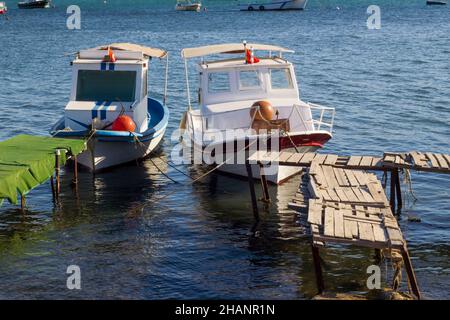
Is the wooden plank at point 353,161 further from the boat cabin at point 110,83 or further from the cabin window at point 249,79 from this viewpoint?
the boat cabin at point 110,83

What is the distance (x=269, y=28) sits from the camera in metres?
97.4

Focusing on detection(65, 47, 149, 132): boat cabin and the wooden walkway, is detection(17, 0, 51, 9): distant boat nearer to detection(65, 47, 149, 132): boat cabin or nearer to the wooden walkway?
detection(65, 47, 149, 132): boat cabin

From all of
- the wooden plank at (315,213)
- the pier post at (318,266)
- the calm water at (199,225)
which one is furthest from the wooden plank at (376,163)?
the pier post at (318,266)

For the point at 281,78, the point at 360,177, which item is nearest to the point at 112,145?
the point at 281,78

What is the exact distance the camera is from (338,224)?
16438 mm

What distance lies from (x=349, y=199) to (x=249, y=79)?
10.3 metres

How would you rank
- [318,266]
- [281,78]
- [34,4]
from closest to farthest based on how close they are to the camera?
[318,266] → [281,78] → [34,4]

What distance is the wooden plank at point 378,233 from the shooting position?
51.3ft

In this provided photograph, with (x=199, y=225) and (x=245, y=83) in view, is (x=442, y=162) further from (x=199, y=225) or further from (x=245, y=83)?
(x=245, y=83)

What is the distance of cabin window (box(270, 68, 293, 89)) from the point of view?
27.8 metres

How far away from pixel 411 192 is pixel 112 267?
37.6 ft

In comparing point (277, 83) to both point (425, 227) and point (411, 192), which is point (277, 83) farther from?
point (425, 227)
